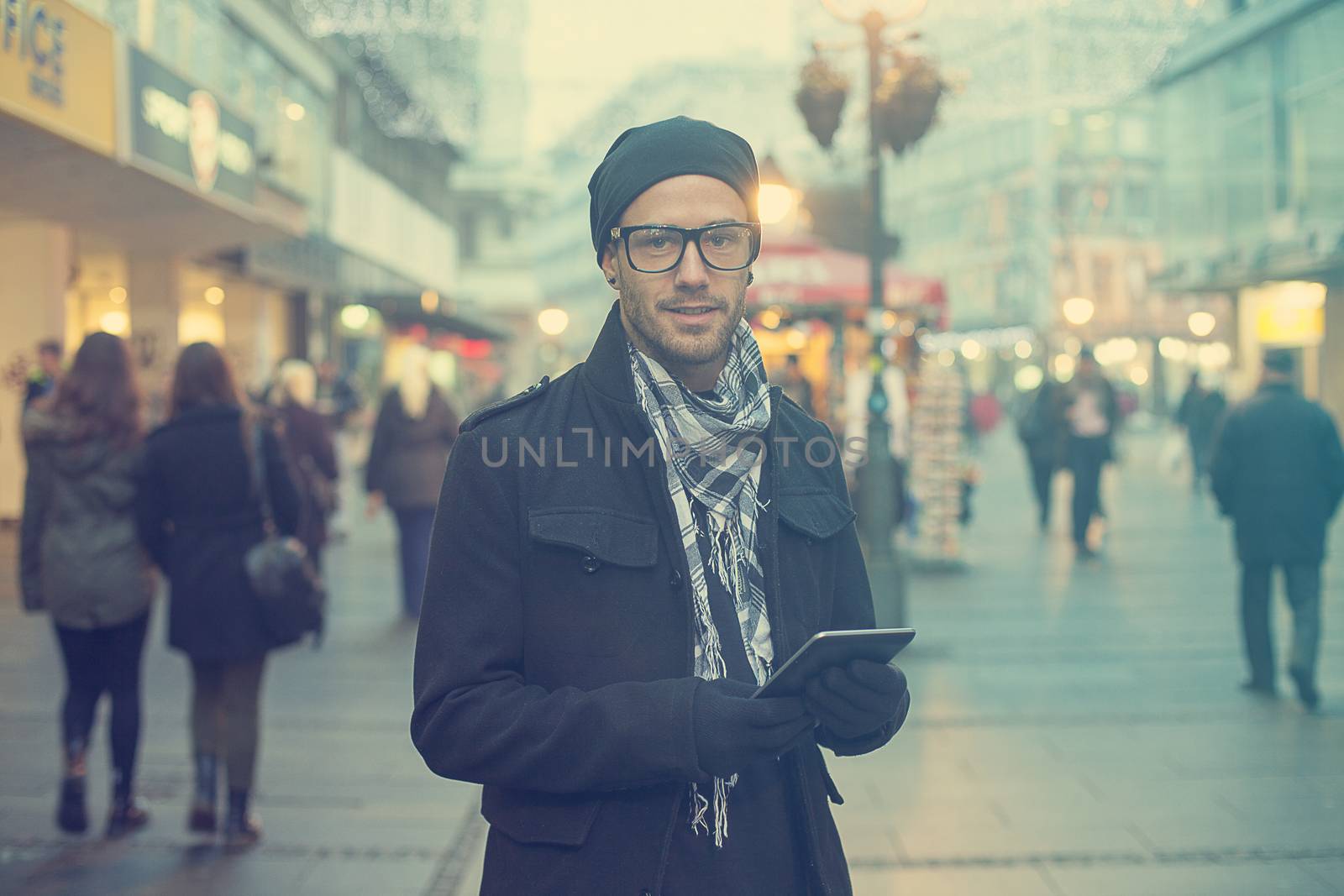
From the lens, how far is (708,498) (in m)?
1.97

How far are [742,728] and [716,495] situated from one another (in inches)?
16.1

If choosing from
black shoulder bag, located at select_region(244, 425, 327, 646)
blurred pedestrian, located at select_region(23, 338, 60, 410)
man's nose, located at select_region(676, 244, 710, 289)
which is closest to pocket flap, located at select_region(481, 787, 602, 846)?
man's nose, located at select_region(676, 244, 710, 289)

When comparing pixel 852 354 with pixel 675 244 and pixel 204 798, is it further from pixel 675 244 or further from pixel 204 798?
pixel 675 244

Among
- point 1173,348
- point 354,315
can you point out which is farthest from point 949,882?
point 1173,348

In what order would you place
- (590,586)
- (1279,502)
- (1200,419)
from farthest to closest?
(1200,419) → (1279,502) → (590,586)

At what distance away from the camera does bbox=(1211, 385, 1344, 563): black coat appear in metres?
7.20

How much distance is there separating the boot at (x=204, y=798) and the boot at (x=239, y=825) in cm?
12

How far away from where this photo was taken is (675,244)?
1.97 metres

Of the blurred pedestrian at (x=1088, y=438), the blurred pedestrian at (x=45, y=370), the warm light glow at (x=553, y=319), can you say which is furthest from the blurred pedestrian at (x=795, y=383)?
the warm light glow at (x=553, y=319)

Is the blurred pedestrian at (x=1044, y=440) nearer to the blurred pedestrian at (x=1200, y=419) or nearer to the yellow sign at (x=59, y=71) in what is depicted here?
the blurred pedestrian at (x=1200, y=419)

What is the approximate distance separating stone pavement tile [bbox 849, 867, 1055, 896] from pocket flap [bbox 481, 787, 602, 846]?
280cm

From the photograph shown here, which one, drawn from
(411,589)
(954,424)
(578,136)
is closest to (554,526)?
(411,589)

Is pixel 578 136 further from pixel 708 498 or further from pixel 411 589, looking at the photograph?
pixel 708 498

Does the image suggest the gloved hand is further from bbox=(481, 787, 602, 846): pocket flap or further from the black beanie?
the black beanie
